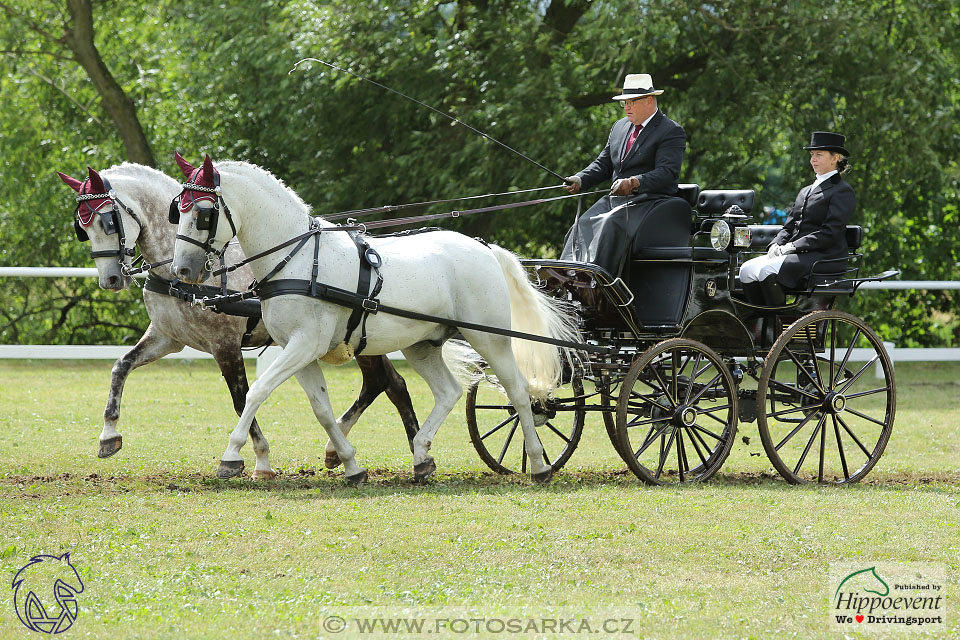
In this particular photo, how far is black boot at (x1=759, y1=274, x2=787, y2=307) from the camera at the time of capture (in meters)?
7.68

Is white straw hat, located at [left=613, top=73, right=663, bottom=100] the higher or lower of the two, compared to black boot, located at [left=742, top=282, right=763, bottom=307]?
higher

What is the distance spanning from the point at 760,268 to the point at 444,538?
3.19 m

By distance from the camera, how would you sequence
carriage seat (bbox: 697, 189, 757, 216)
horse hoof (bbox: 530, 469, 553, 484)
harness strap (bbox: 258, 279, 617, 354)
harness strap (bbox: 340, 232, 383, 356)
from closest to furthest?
harness strap (bbox: 258, 279, 617, 354)
harness strap (bbox: 340, 232, 383, 356)
horse hoof (bbox: 530, 469, 553, 484)
carriage seat (bbox: 697, 189, 757, 216)

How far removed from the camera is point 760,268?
773 centimetres

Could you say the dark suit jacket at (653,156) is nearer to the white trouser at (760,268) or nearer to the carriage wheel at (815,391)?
the white trouser at (760,268)

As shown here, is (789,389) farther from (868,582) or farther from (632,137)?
(868,582)

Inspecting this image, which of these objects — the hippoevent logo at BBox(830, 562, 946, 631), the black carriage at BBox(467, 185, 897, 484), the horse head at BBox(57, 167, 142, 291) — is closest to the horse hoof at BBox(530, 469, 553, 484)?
the black carriage at BBox(467, 185, 897, 484)

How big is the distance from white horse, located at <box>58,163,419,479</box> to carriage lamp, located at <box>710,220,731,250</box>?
240 centimetres

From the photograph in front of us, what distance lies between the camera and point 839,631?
4.30 metres

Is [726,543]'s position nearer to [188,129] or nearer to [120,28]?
[188,129]

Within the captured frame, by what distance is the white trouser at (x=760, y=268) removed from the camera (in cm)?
766

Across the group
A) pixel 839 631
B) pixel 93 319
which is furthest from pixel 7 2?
pixel 839 631

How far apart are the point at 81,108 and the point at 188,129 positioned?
2.58 metres

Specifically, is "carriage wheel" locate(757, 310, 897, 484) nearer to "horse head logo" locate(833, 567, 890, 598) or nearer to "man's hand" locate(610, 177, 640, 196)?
"man's hand" locate(610, 177, 640, 196)
